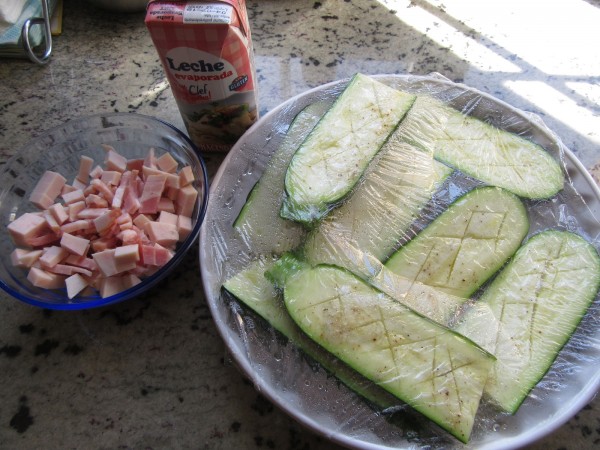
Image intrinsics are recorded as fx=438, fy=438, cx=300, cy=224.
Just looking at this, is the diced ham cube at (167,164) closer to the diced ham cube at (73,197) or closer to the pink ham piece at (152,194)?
the pink ham piece at (152,194)

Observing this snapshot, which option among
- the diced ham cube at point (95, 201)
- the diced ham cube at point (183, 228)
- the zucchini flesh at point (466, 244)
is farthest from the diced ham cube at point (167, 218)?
the zucchini flesh at point (466, 244)

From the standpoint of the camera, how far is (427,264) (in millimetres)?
763

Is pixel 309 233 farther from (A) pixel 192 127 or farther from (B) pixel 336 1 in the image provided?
(B) pixel 336 1

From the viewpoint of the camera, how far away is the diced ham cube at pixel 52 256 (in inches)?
30.6

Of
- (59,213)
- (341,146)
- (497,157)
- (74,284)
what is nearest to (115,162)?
(59,213)

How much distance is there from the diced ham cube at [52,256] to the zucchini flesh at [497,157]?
29.2 inches

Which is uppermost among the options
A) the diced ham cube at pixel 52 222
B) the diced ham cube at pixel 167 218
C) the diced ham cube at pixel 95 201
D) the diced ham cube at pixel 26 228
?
the diced ham cube at pixel 167 218

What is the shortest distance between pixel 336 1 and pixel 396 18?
0.19 meters

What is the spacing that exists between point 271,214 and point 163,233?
0.20 meters

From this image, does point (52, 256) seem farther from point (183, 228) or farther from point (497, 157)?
point (497, 157)

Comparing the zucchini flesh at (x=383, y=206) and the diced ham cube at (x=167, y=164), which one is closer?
the zucchini flesh at (x=383, y=206)

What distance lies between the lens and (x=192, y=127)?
943 millimetres

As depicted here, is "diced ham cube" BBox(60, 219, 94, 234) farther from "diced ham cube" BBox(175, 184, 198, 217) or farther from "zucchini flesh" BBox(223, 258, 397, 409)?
"zucchini flesh" BBox(223, 258, 397, 409)

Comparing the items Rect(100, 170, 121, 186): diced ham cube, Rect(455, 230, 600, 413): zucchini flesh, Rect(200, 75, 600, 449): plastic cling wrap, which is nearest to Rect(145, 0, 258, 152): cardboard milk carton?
Rect(200, 75, 600, 449): plastic cling wrap
